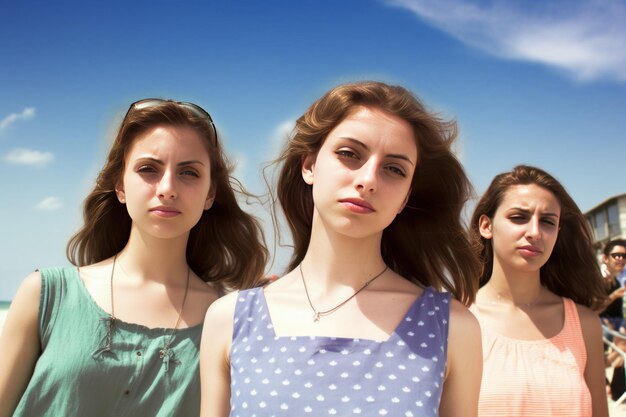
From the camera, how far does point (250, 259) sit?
3842 millimetres

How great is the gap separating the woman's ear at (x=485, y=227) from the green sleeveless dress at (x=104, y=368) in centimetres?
222

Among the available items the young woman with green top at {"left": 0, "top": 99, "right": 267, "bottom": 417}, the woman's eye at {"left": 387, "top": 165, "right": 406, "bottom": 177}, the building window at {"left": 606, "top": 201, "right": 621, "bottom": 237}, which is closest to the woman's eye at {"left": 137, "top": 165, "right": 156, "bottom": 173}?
the young woman with green top at {"left": 0, "top": 99, "right": 267, "bottom": 417}

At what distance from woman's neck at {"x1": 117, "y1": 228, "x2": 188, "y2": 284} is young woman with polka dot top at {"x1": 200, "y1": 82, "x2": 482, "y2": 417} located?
66cm

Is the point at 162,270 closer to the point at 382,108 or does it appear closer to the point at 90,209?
the point at 90,209

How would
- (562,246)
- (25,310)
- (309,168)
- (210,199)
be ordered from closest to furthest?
(309,168) < (25,310) < (210,199) < (562,246)

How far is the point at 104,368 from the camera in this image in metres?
2.98

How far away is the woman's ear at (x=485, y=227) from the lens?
14.7 feet

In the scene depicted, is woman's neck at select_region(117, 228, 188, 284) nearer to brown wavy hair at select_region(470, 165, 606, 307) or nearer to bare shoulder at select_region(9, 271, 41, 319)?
bare shoulder at select_region(9, 271, 41, 319)

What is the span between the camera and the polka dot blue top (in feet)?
7.96

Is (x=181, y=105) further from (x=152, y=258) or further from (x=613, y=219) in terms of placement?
(x=613, y=219)

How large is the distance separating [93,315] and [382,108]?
1648mm

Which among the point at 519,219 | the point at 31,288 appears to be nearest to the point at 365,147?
the point at 31,288

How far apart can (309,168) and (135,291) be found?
3.59 feet

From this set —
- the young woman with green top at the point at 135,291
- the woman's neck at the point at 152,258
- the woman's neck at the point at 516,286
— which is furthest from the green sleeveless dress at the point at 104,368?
the woman's neck at the point at 516,286
